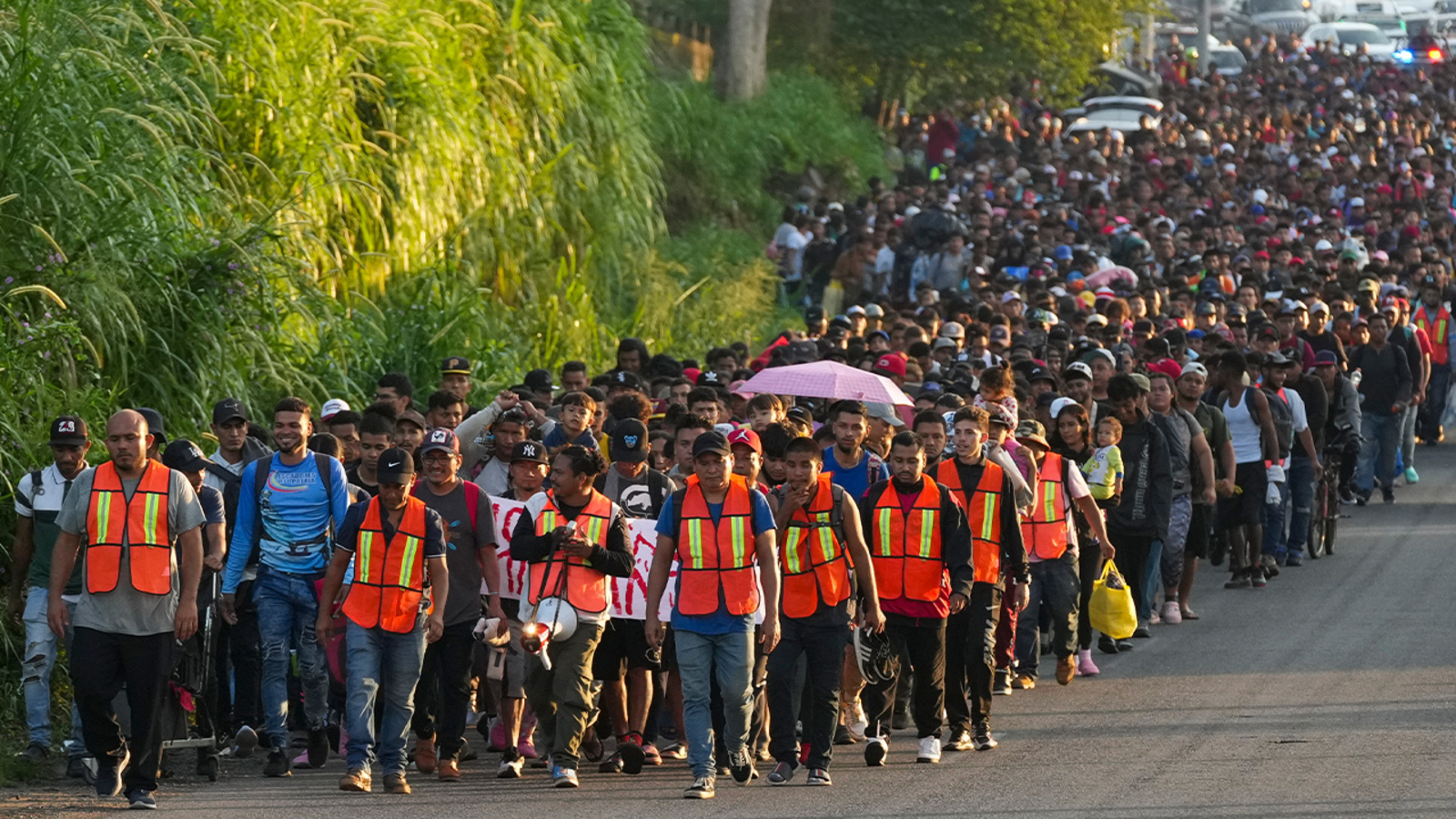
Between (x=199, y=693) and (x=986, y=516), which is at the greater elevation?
(x=986, y=516)

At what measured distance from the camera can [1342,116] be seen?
43938 mm

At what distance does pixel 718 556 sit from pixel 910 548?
1.05 meters

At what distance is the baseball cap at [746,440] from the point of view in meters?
10.9

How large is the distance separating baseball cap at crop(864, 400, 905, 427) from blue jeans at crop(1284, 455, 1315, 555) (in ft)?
12.8

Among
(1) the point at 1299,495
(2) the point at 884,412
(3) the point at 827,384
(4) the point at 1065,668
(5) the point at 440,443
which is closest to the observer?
(5) the point at 440,443

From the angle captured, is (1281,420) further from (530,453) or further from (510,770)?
(510,770)

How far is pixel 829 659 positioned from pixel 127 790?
3.12 m

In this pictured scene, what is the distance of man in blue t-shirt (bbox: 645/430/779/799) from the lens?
9.99 meters

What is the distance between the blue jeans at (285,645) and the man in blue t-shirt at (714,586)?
170 centimetres

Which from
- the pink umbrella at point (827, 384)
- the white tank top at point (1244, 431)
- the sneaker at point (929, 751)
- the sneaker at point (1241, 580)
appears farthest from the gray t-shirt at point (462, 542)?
the sneaker at point (1241, 580)

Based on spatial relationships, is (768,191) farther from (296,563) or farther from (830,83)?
(296,563)

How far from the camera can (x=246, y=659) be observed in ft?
35.8

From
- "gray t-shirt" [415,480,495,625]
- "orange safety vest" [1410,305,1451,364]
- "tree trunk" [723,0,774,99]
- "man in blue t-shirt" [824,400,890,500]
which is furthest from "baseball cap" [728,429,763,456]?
"tree trunk" [723,0,774,99]

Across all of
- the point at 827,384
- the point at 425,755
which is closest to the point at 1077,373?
the point at 827,384
